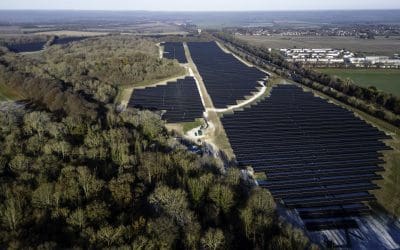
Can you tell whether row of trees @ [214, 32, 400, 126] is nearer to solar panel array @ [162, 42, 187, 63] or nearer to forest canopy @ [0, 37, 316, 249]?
solar panel array @ [162, 42, 187, 63]

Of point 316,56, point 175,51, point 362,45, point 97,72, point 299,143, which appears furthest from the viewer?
point 362,45

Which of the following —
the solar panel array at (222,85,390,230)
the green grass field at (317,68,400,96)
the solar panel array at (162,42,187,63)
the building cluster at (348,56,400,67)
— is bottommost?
the solar panel array at (222,85,390,230)

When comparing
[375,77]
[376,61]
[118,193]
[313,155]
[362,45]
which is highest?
[362,45]

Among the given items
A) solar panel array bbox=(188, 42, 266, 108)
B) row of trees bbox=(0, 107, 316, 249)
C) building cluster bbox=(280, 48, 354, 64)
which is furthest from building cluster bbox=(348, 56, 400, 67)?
row of trees bbox=(0, 107, 316, 249)

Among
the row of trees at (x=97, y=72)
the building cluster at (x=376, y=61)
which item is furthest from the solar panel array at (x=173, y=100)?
the building cluster at (x=376, y=61)

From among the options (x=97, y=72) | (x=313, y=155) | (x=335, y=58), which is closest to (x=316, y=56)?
(x=335, y=58)

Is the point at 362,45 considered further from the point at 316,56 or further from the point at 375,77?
the point at 375,77

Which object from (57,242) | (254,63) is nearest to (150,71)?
(254,63)
